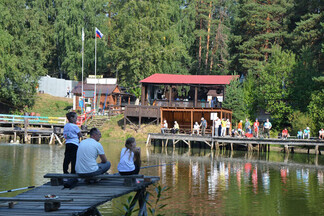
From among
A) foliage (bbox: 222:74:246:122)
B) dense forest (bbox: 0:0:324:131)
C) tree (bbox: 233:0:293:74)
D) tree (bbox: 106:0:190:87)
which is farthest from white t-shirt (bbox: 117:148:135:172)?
tree (bbox: 233:0:293:74)

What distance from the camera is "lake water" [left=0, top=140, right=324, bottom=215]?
1594 centimetres

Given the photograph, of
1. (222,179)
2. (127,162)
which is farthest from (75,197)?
(222,179)

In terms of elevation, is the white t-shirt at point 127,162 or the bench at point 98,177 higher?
the white t-shirt at point 127,162

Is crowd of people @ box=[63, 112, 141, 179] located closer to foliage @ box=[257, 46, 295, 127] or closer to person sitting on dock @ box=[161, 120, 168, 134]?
person sitting on dock @ box=[161, 120, 168, 134]

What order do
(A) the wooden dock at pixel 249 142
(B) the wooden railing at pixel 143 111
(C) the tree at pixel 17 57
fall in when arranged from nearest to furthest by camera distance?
(A) the wooden dock at pixel 249 142, (B) the wooden railing at pixel 143 111, (C) the tree at pixel 17 57

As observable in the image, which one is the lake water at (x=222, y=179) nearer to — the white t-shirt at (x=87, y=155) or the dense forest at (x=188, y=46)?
the white t-shirt at (x=87, y=155)

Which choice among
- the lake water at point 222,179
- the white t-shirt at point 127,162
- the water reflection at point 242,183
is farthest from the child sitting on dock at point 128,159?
the water reflection at point 242,183

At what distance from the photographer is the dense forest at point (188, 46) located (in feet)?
144

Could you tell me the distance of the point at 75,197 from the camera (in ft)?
31.6

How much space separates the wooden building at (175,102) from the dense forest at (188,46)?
2.63 m

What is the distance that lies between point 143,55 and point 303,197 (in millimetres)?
37343

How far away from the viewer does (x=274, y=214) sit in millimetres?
15141

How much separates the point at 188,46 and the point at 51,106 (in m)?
20.1

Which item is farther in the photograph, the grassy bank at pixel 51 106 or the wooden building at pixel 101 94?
the wooden building at pixel 101 94
